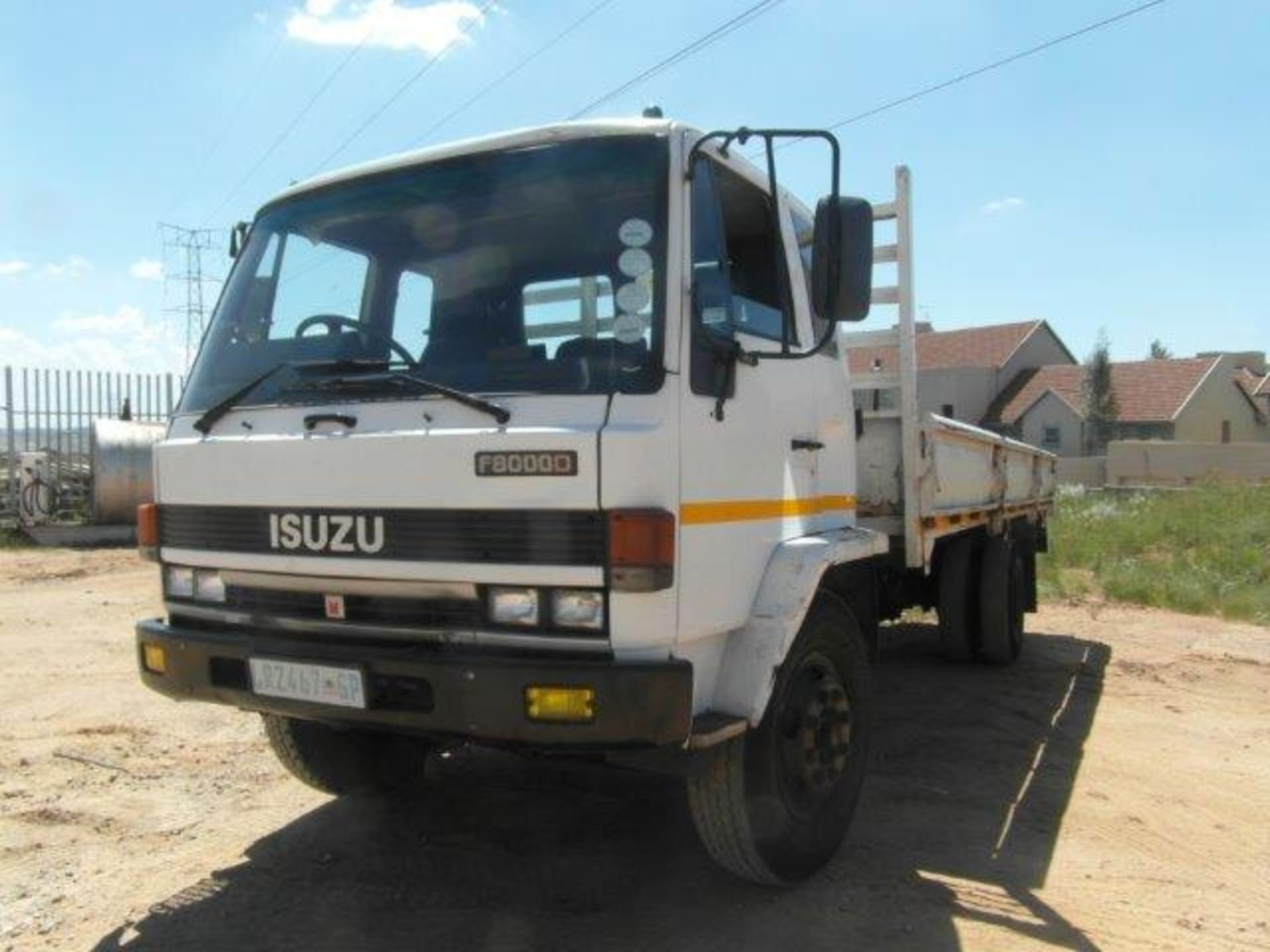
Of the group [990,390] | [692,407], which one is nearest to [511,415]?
[692,407]

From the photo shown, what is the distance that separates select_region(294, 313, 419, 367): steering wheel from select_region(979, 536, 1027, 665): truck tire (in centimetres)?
512

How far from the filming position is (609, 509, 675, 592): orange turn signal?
9.52ft

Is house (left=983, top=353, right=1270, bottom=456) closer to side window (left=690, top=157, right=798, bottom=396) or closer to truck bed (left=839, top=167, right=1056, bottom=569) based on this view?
truck bed (left=839, top=167, right=1056, bottom=569)

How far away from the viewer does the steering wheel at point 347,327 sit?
3516 mm

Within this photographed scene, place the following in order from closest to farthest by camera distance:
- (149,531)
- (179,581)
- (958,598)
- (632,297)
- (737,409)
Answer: (632,297) < (737,409) < (179,581) < (149,531) < (958,598)

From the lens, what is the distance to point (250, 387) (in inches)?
141

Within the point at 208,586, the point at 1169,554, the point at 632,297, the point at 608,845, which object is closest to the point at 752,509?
the point at 632,297

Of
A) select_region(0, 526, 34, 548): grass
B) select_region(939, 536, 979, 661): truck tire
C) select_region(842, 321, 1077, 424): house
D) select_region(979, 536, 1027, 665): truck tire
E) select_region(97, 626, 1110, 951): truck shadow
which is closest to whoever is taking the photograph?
select_region(97, 626, 1110, 951): truck shadow

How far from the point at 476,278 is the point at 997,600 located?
17.0 ft

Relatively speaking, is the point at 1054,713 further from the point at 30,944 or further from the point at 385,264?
the point at 30,944

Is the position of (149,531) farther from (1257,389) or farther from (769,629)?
(1257,389)

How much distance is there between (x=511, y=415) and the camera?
10.1ft

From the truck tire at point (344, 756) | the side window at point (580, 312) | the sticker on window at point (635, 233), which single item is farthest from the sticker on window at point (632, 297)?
the truck tire at point (344, 756)

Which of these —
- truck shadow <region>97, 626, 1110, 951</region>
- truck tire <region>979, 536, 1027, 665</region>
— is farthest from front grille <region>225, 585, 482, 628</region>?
truck tire <region>979, 536, 1027, 665</region>
